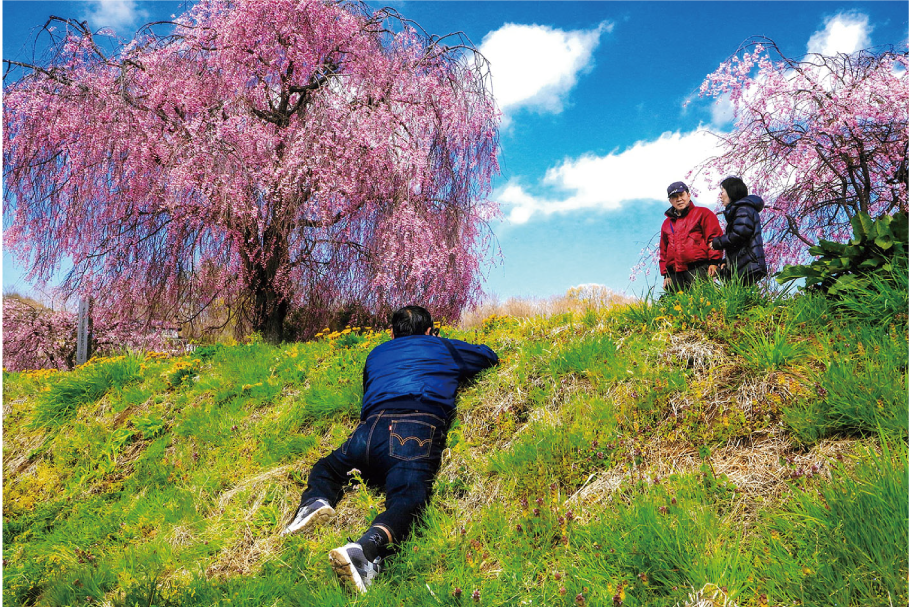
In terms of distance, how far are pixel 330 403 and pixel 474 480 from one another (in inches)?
65.2

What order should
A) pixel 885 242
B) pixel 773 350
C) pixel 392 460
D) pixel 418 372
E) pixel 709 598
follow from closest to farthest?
1. pixel 709 598
2. pixel 773 350
3. pixel 392 460
4. pixel 885 242
5. pixel 418 372

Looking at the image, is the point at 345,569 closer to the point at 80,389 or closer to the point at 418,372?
the point at 418,372

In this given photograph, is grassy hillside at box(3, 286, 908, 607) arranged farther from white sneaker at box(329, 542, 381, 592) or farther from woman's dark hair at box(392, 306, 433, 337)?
woman's dark hair at box(392, 306, 433, 337)

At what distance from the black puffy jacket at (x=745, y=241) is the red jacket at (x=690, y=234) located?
18 cm

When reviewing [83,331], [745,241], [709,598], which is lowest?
[709,598]

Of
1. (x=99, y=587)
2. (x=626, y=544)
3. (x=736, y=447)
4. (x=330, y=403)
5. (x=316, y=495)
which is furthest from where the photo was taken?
(x=330, y=403)

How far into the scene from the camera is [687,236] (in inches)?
205

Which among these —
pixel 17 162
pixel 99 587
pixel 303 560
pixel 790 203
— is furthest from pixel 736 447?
pixel 17 162

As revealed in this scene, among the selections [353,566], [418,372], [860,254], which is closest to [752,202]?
[860,254]

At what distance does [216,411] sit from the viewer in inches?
203

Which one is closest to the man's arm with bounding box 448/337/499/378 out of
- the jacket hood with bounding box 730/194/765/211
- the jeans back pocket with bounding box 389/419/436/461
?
the jeans back pocket with bounding box 389/419/436/461

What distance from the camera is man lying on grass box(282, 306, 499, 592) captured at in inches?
110

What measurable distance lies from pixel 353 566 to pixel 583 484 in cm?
130

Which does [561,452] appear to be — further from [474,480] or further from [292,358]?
[292,358]
